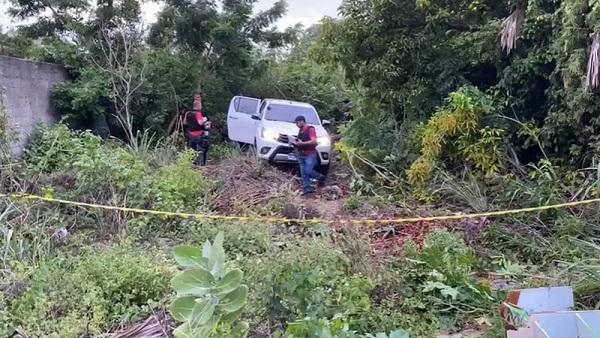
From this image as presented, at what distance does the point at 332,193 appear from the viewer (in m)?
9.50

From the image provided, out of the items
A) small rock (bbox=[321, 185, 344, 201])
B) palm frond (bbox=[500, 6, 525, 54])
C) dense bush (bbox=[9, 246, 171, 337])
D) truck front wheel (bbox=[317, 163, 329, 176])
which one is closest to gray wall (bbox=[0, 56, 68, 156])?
dense bush (bbox=[9, 246, 171, 337])

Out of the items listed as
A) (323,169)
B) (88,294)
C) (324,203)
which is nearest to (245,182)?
(324,203)

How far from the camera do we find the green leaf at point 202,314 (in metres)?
2.52

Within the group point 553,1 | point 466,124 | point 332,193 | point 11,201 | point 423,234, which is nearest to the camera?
point 11,201

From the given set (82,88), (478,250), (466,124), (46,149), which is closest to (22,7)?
(82,88)

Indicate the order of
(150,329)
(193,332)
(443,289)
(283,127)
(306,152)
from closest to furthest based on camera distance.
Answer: (193,332) → (150,329) → (443,289) → (306,152) → (283,127)

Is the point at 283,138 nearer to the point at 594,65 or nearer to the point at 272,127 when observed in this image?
the point at 272,127

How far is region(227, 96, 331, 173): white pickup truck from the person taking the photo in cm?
1055

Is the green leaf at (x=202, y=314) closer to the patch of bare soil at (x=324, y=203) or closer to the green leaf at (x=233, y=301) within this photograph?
the green leaf at (x=233, y=301)

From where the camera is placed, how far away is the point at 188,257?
2559 millimetres

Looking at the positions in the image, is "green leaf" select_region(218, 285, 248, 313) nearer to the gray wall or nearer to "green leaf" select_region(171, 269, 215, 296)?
"green leaf" select_region(171, 269, 215, 296)

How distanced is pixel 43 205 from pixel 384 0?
6511mm

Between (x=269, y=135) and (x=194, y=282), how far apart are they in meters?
8.36

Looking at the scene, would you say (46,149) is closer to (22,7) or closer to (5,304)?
(5,304)
